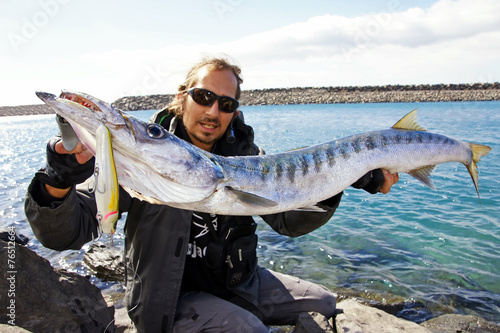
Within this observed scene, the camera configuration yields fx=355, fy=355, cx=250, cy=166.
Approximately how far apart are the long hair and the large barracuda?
1638 mm

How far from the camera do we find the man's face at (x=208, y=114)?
13.6 feet

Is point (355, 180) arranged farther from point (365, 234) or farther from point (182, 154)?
point (365, 234)

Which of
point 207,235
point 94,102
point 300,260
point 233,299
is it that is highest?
point 94,102

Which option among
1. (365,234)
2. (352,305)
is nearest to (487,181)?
(365,234)

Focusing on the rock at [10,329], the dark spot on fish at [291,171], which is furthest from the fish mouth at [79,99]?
the rock at [10,329]

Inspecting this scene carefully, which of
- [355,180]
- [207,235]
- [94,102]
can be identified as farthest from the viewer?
[207,235]

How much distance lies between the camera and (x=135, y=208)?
3.78 metres

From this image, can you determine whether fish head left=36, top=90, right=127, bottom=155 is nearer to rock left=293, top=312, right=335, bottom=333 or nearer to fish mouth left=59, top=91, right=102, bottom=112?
fish mouth left=59, top=91, right=102, bottom=112

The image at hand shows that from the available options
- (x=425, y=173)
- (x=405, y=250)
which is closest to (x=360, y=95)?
(x=405, y=250)

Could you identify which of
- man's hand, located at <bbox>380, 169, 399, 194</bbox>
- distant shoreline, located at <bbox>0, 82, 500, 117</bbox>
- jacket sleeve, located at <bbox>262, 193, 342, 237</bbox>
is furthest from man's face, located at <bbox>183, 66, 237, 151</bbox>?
distant shoreline, located at <bbox>0, 82, 500, 117</bbox>

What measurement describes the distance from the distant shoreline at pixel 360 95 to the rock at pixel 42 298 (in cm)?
6205

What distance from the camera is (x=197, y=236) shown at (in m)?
4.05

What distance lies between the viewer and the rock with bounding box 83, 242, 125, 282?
24.9ft

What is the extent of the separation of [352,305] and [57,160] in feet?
15.0
